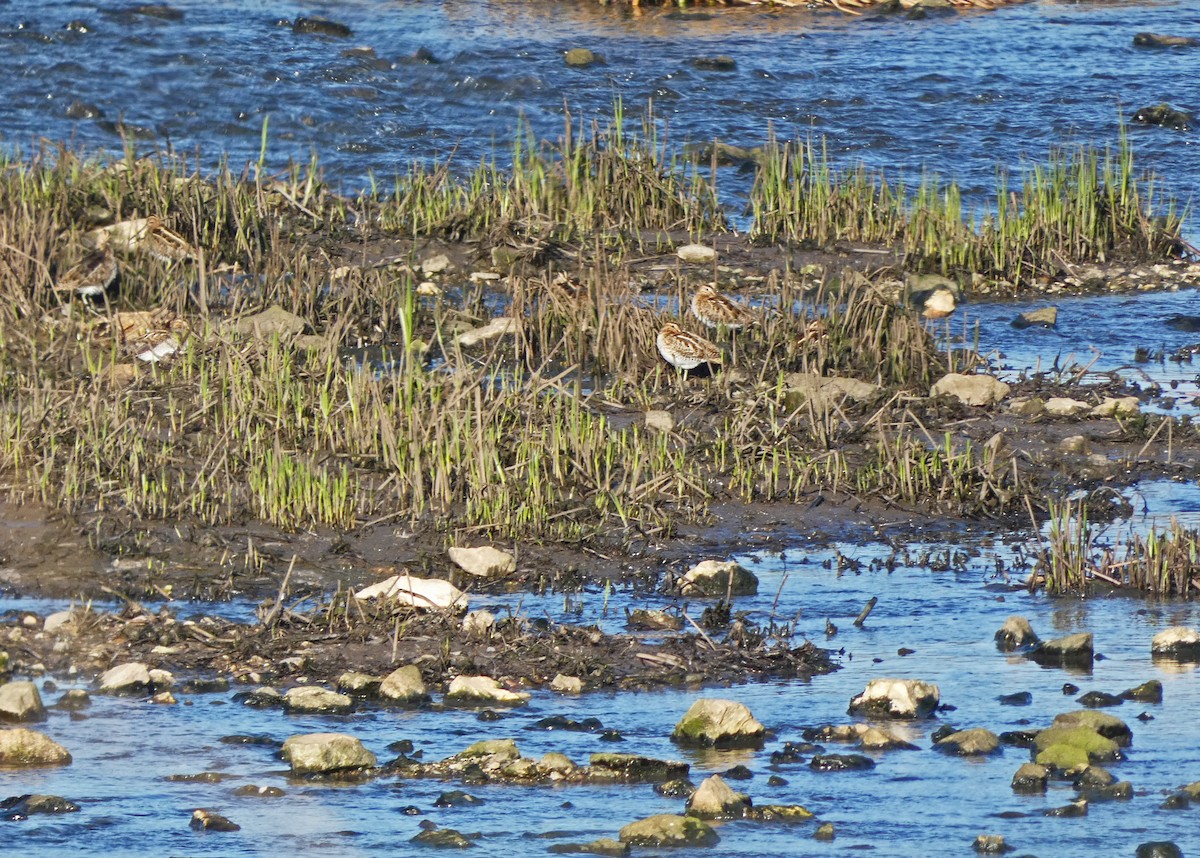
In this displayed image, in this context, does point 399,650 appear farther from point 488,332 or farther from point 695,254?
point 695,254

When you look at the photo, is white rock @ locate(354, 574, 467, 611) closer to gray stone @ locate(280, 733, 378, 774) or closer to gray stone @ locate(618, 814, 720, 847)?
gray stone @ locate(280, 733, 378, 774)

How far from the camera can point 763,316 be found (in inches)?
421

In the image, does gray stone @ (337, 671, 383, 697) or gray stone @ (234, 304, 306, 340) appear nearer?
gray stone @ (337, 671, 383, 697)

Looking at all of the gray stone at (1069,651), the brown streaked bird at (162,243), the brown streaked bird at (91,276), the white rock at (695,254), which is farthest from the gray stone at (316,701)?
the white rock at (695,254)

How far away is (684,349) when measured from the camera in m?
10.1

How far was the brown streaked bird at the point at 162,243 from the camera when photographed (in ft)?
38.6

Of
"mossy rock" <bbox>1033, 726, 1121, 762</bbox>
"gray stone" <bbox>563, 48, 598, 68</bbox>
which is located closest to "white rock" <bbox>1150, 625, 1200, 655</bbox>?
"mossy rock" <bbox>1033, 726, 1121, 762</bbox>

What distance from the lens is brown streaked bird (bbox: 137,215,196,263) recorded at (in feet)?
38.6

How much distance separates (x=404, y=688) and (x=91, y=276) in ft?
18.0

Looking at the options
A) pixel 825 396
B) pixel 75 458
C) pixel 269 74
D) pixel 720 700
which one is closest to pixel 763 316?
pixel 825 396

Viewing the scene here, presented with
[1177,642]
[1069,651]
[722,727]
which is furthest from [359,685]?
[1177,642]

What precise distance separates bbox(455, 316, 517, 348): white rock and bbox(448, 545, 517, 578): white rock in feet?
10.2

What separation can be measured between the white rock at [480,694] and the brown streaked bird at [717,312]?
4400mm

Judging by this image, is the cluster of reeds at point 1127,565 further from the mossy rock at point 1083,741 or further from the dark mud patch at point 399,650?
the mossy rock at point 1083,741
